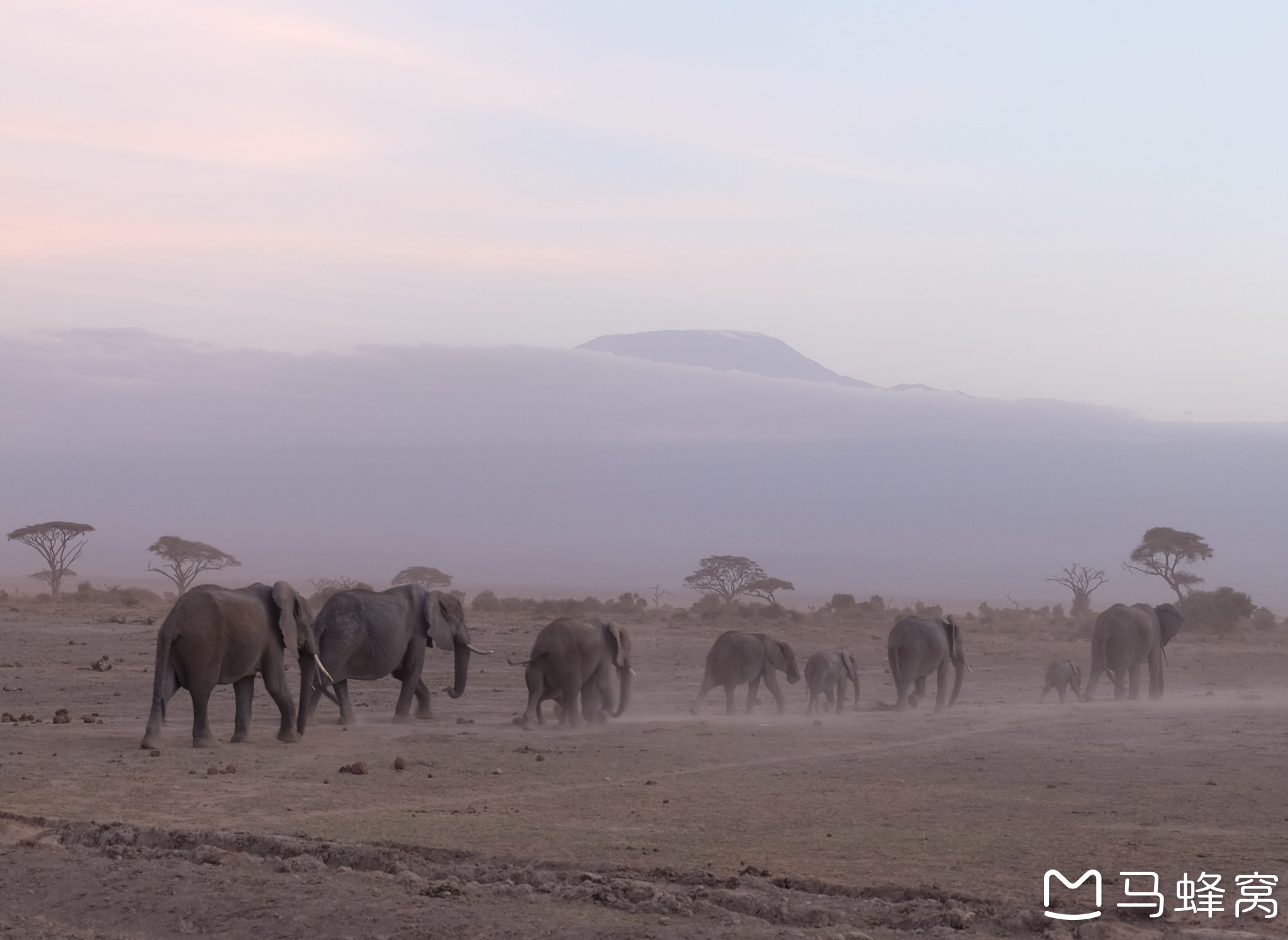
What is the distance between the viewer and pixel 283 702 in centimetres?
1681

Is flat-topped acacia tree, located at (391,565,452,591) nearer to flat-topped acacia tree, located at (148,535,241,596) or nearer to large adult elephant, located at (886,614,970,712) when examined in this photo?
flat-topped acacia tree, located at (148,535,241,596)

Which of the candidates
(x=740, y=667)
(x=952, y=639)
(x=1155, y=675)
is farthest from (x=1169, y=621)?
(x=740, y=667)

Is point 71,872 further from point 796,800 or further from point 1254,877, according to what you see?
point 1254,877

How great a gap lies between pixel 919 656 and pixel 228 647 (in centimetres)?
1160

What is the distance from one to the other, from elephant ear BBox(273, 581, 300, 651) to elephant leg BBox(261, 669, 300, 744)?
0.36 meters

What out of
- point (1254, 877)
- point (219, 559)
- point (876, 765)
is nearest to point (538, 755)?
point (876, 765)

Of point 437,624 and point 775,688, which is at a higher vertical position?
point 437,624

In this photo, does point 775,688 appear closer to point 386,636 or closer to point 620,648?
point 620,648

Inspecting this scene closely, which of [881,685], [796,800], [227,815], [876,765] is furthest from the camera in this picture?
[881,685]

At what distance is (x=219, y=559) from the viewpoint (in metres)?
71.6

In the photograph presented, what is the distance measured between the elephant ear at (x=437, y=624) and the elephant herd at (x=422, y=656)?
2cm

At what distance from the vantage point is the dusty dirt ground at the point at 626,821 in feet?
28.6

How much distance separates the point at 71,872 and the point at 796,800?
238 inches

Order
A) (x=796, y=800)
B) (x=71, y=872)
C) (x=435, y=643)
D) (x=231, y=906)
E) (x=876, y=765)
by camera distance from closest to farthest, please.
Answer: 1. (x=231, y=906)
2. (x=71, y=872)
3. (x=796, y=800)
4. (x=876, y=765)
5. (x=435, y=643)
